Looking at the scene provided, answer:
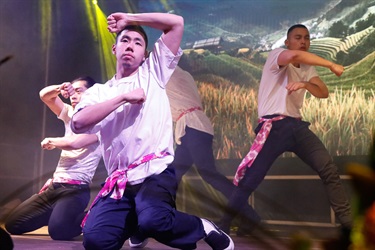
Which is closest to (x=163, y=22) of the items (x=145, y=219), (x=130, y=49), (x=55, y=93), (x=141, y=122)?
(x=130, y=49)

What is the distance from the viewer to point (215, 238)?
6.07 feet

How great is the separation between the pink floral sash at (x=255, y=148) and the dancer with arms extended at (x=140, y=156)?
1.12 metres

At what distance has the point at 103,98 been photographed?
195cm

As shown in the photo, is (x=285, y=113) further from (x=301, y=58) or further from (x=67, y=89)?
(x=67, y=89)

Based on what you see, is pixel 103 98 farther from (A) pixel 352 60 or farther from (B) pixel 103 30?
(B) pixel 103 30

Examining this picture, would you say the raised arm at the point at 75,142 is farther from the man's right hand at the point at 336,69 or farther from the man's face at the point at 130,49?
the man's right hand at the point at 336,69

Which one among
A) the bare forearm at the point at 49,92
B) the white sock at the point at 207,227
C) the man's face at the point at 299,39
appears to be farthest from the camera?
the bare forearm at the point at 49,92

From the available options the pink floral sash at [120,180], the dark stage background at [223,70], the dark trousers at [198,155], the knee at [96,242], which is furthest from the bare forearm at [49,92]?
the knee at [96,242]

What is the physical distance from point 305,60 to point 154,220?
1512 mm

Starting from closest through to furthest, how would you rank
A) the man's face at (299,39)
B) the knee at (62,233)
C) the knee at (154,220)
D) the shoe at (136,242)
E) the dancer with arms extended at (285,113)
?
the knee at (154,220)
the shoe at (136,242)
the knee at (62,233)
the dancer with arms extended at (285,113)
the man's face at (299,39)

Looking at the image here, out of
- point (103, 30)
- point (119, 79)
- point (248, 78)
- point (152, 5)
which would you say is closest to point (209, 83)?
point (248, 78)

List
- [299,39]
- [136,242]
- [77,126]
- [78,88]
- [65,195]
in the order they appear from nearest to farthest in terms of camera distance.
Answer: [77,126]
[136,242]
[65,195]
[299,39]
[78,88]

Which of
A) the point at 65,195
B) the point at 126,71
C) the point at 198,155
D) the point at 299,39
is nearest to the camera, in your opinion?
the point at 126,71

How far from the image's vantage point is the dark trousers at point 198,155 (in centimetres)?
321
